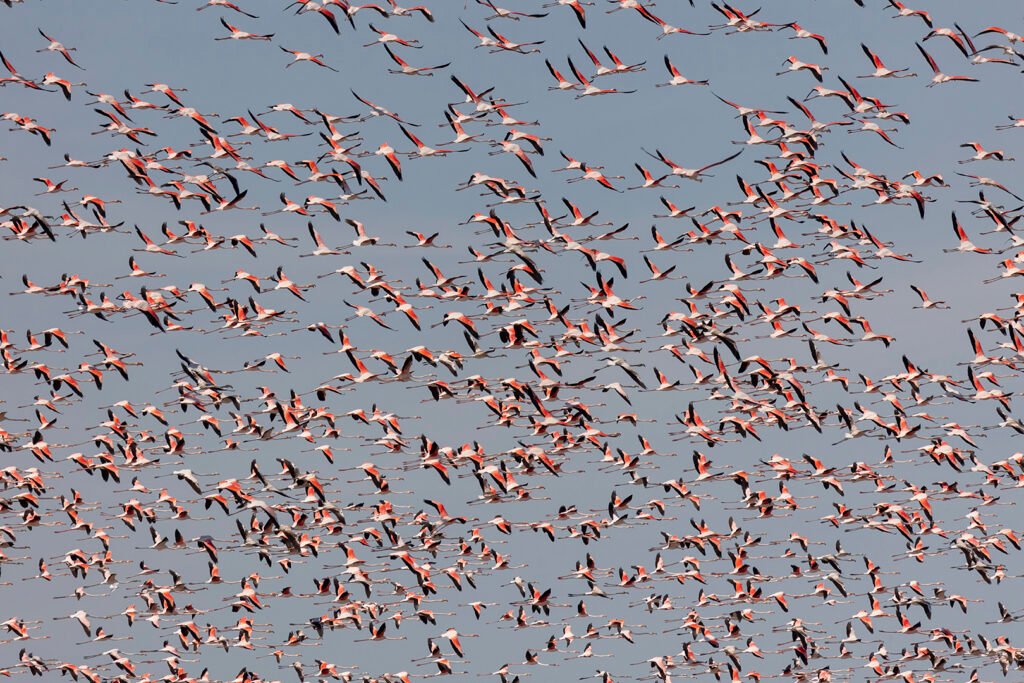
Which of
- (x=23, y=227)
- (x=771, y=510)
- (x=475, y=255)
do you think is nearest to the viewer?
(x=23, y=227)

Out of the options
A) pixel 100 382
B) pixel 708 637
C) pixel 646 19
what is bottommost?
pixel 708 637

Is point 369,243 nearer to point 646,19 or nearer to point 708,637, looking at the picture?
point 646,19

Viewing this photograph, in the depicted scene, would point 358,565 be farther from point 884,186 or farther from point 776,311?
point 884,186

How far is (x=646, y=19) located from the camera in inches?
3708

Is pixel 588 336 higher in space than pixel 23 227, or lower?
lower

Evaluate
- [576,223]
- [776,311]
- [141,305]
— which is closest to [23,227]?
[141,305]

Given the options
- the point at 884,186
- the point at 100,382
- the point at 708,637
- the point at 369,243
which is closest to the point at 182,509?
the point at 100,382

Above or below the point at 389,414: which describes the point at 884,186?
above

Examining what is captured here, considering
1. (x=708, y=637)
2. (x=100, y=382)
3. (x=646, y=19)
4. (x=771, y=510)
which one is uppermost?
(x=646, y=19)

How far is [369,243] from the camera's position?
316ft

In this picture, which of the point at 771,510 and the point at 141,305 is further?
the point at 771,510

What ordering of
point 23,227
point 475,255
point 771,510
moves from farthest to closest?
point 771,510 < point 475,255 < point 23,227

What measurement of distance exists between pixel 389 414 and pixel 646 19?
70.9 ft

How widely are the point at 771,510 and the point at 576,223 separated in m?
17.4
